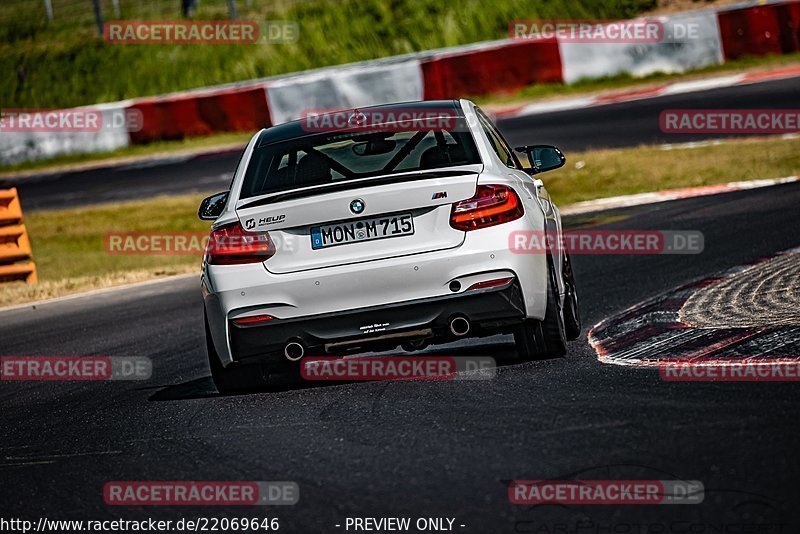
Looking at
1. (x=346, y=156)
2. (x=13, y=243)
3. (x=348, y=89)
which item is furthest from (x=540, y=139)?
(x=346, y=156)

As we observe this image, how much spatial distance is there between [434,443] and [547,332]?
1539 millimetres

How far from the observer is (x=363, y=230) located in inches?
260

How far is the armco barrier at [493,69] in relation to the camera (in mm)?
27562

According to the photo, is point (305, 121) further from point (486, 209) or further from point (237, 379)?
point (486, 209)

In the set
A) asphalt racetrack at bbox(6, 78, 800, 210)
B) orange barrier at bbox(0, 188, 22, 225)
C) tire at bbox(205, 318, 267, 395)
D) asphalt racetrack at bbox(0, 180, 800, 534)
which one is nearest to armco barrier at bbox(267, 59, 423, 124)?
asphalt racetrack at bbox(6, 78, 800, 210)

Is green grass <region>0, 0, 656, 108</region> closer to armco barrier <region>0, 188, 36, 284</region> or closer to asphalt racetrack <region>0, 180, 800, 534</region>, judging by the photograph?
armco barrier <region>0, 188, 36, 284</region>

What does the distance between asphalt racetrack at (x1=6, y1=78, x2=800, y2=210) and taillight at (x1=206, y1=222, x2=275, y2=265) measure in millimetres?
13477

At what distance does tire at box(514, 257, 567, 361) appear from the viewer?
22.5 feet

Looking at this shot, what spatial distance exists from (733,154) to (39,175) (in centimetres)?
1719

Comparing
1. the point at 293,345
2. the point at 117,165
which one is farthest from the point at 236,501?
the point at 117,165

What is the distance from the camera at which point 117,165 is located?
29.0 meters

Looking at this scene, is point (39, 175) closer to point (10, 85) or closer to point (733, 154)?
point (10, 85)

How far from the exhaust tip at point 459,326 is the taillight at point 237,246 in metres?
0.94

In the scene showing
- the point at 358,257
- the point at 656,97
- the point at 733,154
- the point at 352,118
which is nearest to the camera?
the point at 358,257
